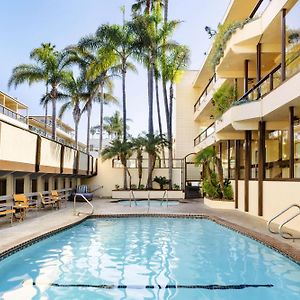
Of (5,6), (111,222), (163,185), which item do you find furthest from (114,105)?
(111,222)

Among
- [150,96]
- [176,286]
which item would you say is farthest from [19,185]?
[150,96]

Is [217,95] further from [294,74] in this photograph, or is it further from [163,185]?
[163,185]

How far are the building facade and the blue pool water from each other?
3.09m

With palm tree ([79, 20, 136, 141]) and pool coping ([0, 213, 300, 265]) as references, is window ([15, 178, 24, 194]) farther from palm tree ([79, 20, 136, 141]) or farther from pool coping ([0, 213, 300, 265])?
palm tree ([79, 20, 136, 141])

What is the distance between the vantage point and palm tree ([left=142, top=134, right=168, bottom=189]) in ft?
84.8

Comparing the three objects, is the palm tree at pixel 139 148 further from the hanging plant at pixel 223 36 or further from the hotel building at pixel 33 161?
the hanging plant at pixel 223 36

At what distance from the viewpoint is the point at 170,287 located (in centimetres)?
644

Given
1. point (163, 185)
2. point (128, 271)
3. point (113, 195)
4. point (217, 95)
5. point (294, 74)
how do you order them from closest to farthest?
point (128, 271), point (294, 74), point (217, 95), point (113, 195), point (163, 185)

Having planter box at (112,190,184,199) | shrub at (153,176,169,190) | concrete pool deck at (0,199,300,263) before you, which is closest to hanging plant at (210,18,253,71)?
concrete pool deck at (0,199,300,263)

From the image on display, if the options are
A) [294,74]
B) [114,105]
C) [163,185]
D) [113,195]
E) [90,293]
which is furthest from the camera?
[114,105]

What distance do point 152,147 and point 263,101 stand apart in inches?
522

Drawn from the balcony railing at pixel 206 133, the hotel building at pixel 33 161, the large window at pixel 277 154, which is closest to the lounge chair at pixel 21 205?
the hotel building at pixel 33 161

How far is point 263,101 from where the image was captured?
13109 mm

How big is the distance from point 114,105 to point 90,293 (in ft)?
115
